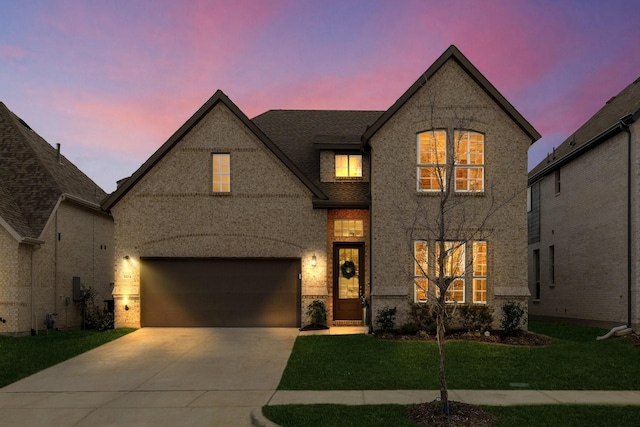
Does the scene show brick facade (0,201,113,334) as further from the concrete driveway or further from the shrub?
the concrete driveway

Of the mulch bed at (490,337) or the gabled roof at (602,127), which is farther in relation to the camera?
the gabled roof at (602,127)

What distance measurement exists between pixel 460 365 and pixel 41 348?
10.9 meters

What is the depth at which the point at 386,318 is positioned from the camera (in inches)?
596

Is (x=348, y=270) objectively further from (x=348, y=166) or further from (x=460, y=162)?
(x=460, y=162)

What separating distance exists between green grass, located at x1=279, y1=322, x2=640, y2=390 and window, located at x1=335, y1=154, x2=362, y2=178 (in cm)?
617

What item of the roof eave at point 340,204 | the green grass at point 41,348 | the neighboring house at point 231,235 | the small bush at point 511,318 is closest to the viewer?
the green grass at point 41,348

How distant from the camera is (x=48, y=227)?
17547mm

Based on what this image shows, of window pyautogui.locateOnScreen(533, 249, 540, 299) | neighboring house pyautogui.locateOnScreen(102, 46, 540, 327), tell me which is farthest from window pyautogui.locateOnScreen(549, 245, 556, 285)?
neighboring house pyautogui.locateOnScreen(102, 46, 540, 327)

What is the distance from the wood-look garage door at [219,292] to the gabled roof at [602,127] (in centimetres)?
1125

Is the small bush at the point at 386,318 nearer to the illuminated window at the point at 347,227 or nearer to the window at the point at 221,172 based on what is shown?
the illuminated window at the point at 347,227

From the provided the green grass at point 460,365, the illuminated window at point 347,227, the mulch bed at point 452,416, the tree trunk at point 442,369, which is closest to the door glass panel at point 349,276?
the illuminated window at point 347,227

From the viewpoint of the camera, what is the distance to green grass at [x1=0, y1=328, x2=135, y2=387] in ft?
37.7

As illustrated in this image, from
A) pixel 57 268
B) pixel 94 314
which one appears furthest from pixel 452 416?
pixel 57 268

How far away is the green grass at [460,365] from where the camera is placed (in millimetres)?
9918
